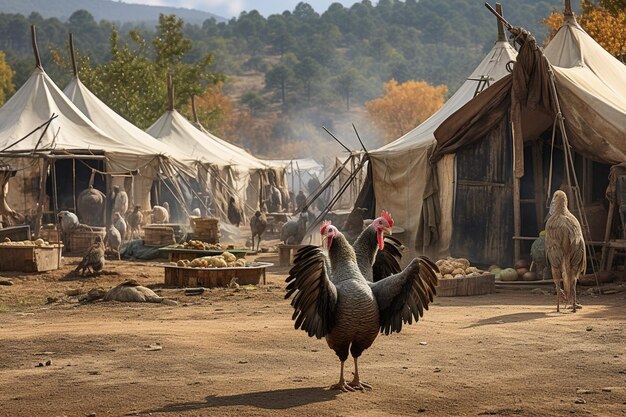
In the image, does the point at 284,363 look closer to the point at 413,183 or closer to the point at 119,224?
the point at 413,183

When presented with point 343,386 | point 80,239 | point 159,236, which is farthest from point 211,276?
point 343,386

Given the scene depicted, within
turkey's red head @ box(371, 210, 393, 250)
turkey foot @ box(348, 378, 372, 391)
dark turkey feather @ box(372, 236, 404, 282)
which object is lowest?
turkey foot @ box(348, 378, 372, 391)

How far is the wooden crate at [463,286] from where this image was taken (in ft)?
49.5

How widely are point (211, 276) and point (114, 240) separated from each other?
6.78 m

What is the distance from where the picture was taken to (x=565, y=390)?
7898mm

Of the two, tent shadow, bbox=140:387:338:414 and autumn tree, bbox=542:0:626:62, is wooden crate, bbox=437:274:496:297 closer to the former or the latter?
tent shadow, bbox=140:387:338:414

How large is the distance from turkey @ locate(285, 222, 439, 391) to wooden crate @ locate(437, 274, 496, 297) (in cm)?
728

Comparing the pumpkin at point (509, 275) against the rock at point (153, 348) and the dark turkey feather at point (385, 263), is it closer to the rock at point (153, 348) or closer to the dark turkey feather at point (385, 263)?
the rock at point (153, 348)

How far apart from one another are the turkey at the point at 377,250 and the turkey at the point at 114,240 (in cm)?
1406

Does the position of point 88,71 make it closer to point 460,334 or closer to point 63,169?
point 63,169

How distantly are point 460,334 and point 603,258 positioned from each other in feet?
19.8

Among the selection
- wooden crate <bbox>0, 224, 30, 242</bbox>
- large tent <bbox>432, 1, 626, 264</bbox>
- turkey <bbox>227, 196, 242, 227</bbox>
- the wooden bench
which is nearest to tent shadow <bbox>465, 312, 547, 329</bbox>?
large tent <bbox>432, 1, 626, 264</bbox>

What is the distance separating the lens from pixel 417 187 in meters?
19.6

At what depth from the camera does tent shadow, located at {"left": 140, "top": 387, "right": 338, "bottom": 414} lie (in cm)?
718
